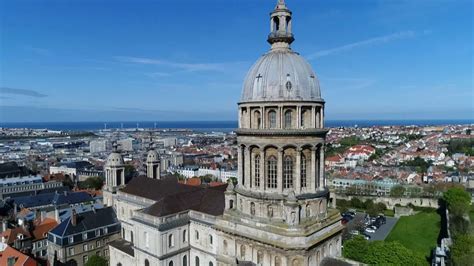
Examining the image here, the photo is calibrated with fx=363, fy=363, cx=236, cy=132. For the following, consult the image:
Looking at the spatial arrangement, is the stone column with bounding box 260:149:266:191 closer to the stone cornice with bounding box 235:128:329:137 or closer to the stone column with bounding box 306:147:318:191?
the stone cornice with bounding box 235:128:329:137

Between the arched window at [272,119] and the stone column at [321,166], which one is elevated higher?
the arched window at [272,119]

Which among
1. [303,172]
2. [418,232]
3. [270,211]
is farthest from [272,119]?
[418,232]

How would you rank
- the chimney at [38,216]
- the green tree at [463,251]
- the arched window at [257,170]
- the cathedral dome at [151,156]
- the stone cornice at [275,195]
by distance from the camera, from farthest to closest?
the cathedral dome at [151,156], the chimney at [38,216], the green tree at [463,251], the arched window at [257,170], the stone cornice at [275,195]

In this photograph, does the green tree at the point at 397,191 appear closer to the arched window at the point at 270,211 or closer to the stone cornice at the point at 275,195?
the stone cornice at the point at 275,195

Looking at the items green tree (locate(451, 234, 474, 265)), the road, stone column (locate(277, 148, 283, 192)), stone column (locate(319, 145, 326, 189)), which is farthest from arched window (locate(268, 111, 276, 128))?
the road

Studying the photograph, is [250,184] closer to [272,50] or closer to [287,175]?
[287,175]

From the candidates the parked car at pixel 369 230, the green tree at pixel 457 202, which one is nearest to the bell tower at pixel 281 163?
the parked car at pixel 369 230

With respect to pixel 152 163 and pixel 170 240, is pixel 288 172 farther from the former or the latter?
pixel 152 163
